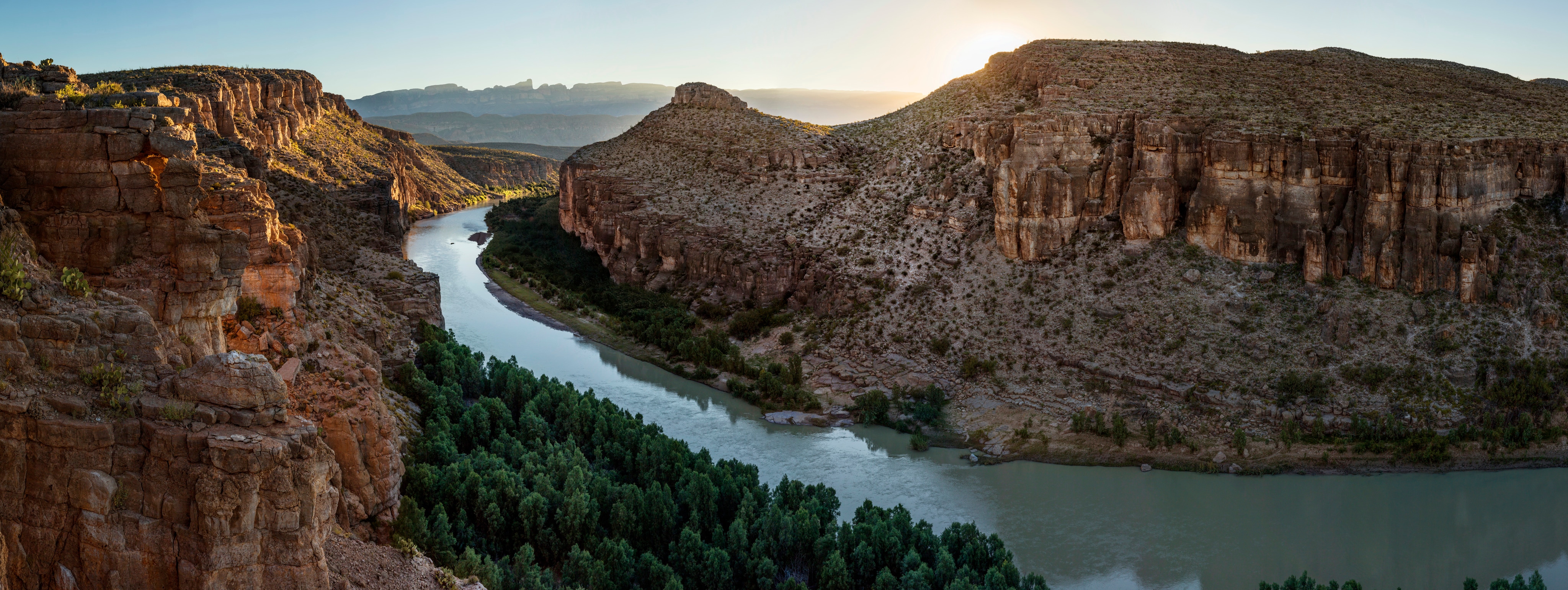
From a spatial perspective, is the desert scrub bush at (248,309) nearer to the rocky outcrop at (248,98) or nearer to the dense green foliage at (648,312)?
the rocky outcrop at (248,98)

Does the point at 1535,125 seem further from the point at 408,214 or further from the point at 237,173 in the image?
the point at 408,214

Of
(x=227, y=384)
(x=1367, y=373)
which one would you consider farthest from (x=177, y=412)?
(x=1367, y=373)

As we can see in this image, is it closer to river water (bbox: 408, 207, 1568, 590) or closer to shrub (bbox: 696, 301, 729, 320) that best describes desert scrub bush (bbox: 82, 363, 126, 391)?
river water (bbox: 408, 207, 1568, 590)

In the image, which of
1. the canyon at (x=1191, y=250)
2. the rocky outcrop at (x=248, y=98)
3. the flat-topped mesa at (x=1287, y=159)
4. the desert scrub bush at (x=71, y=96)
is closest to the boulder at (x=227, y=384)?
the desert scrub bush at (x=71, y=96)

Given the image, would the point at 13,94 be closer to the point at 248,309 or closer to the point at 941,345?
the point at 248,309

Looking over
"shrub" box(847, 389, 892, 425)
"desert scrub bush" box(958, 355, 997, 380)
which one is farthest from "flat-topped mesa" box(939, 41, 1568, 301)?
"shrub" box(847, 389, 892, 425)

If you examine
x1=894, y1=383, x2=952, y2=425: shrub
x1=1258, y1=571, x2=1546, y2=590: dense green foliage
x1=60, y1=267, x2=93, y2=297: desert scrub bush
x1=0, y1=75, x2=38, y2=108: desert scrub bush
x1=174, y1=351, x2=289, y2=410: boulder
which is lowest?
x1=1258, y1=571, x2=1546, y2=590: dense green foliage
